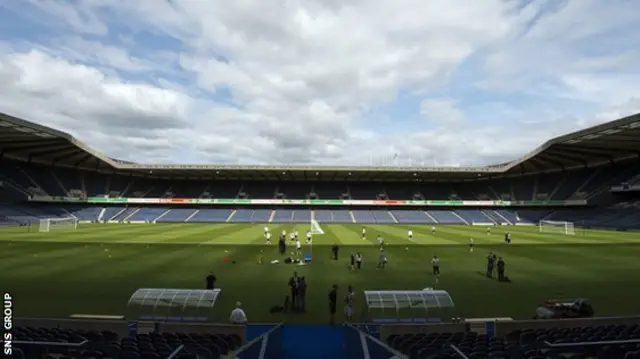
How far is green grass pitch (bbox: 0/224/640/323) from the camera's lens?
17.6 m

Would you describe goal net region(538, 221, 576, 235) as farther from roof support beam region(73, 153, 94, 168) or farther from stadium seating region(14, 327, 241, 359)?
roof support beam region(73, 153, 94, 168)

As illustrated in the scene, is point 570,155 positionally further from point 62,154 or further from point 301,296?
point 62,154

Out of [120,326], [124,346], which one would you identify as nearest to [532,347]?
[124,346]

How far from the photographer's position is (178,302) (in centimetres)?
1473

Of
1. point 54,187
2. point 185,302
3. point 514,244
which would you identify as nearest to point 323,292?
point 185,302

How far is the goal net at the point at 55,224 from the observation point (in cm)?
5451

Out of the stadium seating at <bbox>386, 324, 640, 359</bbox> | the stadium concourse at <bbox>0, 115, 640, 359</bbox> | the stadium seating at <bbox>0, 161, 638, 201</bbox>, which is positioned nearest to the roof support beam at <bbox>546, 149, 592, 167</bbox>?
the stadium concourse at <bbox>0, 115, 640, 359</bbox>

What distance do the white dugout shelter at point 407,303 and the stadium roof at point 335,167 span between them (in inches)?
1499

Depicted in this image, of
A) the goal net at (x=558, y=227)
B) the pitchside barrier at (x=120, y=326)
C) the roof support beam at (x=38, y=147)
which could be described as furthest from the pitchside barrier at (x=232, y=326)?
the roof support beam at (x=38, y=147)

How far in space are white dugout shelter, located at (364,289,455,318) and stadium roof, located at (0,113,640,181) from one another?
38083 mm

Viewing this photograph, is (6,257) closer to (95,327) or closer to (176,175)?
(95,327)

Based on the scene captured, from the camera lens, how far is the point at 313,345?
12.5 meters

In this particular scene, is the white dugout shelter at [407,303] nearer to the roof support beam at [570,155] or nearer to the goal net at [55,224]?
the goal net at [55,224]

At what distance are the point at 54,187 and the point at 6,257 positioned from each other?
5728 centimetres
